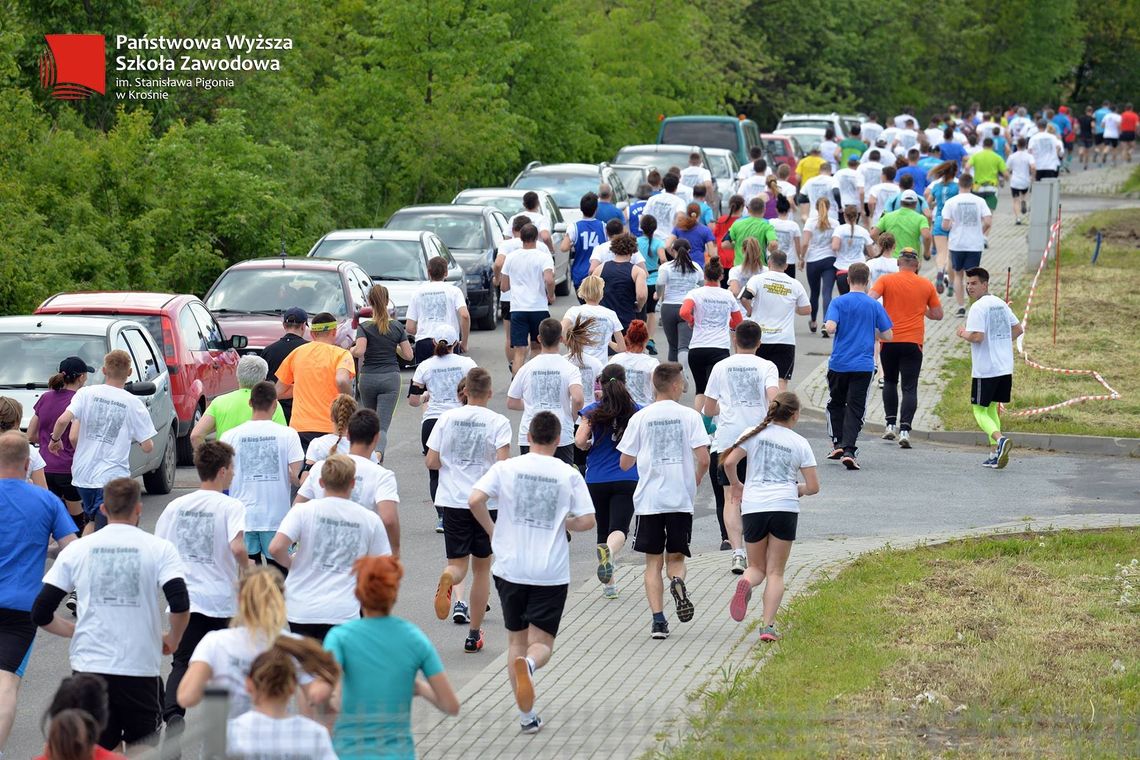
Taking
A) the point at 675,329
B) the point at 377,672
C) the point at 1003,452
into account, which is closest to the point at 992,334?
the point at 1003,452

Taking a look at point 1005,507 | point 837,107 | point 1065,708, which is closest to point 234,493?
point 1065,708

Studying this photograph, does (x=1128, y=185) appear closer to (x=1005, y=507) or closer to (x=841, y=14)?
(x=841, y=14)

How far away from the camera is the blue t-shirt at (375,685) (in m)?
6.17

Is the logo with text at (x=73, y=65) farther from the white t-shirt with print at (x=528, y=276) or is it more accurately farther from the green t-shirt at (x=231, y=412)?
the green t-shirt at (x=231, y=412)

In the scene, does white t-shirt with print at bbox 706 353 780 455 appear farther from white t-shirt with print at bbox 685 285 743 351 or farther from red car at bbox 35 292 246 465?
red car at bbox 35 292 246 465

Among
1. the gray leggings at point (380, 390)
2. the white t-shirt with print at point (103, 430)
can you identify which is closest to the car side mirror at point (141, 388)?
the gray leggings at point (380, 390)

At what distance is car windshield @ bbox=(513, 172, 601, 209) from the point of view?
2998 centimetres

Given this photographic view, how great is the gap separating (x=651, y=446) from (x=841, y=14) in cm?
5357

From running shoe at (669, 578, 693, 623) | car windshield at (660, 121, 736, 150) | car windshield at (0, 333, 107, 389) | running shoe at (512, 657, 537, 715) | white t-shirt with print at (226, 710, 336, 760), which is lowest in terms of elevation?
running shoe at (669, 578, 693, 623)

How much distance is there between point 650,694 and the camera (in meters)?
9.23

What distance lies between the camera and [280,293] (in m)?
18.7

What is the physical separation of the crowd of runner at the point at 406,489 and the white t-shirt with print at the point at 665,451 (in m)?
0.02

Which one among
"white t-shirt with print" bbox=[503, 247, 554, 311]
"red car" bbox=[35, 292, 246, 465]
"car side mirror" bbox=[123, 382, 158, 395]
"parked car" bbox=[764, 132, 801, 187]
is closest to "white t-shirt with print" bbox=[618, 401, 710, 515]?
"car side mirror" bbox=[123, 382, 158, 395]

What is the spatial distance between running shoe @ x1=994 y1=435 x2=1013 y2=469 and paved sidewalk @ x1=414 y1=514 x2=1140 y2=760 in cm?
395
